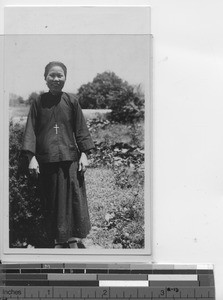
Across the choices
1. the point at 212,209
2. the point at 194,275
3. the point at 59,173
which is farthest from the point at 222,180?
the point at 59,173

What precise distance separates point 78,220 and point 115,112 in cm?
23

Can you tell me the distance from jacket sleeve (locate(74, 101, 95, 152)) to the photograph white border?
115 mm

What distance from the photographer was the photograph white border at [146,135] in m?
0.83

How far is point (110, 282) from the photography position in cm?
83

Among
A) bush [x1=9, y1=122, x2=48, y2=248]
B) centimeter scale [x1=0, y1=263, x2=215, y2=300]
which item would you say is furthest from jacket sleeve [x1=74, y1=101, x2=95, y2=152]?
centimeter scale [x1=0, y1=263, x2=215, y2=300]

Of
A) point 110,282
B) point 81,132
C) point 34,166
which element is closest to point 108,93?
point 81,132

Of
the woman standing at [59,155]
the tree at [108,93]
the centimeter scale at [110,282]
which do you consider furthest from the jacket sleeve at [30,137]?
the centimeter scale at [110,282]

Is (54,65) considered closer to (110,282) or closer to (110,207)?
(110,207)

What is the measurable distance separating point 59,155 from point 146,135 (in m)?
0.18

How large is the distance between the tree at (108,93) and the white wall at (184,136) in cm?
4

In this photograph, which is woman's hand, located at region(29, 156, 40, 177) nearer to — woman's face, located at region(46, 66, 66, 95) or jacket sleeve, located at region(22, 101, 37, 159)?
jacket sleeve, located at region(22, 101, 37, 159)

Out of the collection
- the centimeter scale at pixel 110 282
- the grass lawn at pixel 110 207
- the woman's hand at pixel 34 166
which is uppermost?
Result: the woman's hand at pixel 34 166

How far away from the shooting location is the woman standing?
2.73 ft

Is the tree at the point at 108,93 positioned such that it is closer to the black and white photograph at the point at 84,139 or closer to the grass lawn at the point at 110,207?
the black and white photograph at the point at 84,139
